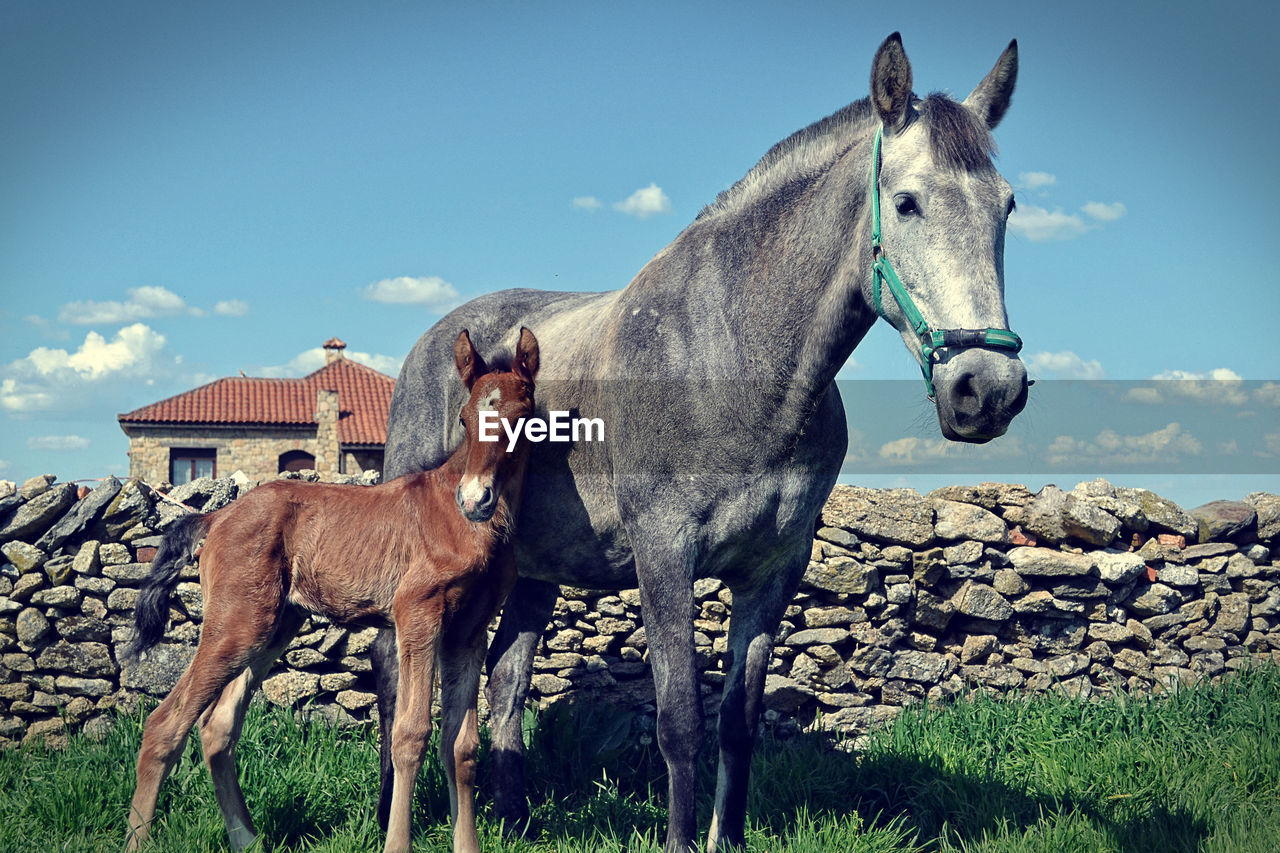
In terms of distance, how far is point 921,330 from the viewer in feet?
11.3

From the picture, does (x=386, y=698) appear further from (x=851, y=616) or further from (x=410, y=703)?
(x=851, y=616)

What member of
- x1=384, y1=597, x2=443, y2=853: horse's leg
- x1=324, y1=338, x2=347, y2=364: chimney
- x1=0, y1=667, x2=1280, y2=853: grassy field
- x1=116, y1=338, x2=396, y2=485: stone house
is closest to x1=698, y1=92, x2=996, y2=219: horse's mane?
x1=384, y1=597, x2=443, y2=853: horse's leg

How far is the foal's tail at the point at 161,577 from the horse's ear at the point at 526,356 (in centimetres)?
166

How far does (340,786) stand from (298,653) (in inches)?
85.3

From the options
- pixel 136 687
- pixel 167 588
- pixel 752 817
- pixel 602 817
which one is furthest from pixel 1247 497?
pixel 136 687

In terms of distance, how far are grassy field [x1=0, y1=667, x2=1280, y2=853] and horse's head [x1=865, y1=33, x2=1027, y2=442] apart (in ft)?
7.17

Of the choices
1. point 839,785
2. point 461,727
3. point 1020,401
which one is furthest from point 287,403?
point 1020,401

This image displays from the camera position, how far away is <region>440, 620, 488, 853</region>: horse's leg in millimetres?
4023

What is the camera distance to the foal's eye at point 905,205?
350 cm

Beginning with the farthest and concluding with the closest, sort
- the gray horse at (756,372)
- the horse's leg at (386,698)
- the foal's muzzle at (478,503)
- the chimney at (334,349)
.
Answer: the chimney at (334,349) → the horse's leg at (386,698) → the foal's muzzle at (478,503) → the gray horse at (756,372)

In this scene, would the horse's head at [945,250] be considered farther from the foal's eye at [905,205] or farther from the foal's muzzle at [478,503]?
the foal's muzzle at [478,503]

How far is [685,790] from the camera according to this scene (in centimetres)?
389

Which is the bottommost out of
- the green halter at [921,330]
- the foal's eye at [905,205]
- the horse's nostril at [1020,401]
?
the horse's nostril at [1020,401]

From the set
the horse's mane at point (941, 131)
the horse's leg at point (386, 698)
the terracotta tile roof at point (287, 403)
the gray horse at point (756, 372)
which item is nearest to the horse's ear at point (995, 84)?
the gray horse at point (756, 372)
